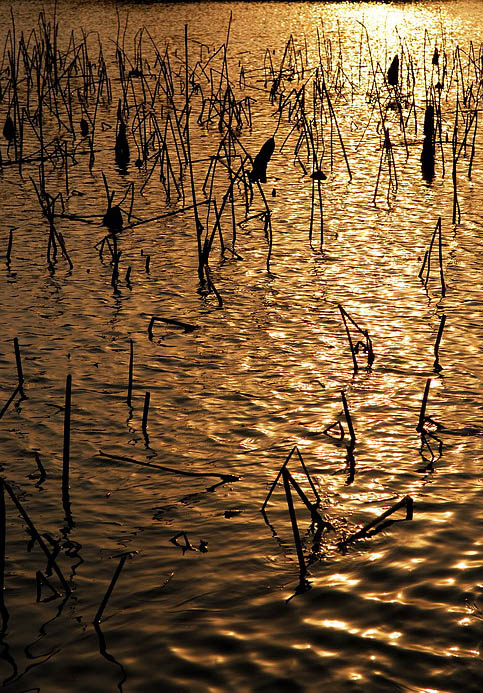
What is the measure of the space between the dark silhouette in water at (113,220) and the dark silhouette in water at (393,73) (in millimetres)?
4615

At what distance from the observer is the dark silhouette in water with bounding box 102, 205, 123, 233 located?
5535mm

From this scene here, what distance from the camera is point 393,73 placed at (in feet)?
30.6

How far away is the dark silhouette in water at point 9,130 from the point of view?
7.66m

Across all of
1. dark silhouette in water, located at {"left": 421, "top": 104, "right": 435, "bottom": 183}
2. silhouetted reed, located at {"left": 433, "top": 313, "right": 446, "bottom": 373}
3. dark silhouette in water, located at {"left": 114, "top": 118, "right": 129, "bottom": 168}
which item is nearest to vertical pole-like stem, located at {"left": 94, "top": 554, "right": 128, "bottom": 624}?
silhouetted reed, located at {"left": 433, "top": 313, "right": 446, "bottom": 373}

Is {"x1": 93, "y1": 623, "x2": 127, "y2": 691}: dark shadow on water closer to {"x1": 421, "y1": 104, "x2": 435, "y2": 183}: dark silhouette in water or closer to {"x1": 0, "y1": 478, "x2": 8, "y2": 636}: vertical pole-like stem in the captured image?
{"x1": 0, "y1": 478, "x2": 8, "y2": 636}: vertical pole-like stem

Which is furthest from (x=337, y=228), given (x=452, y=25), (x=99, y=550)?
(x=452, y=25)

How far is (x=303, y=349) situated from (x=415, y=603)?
1773 mm

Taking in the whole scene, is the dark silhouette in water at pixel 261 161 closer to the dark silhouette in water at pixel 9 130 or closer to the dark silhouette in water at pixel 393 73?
the dark silhouette in water at pixel 9 130

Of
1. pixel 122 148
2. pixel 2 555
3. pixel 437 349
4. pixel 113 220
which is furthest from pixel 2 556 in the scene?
pixel 122 148

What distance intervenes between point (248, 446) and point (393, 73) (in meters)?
7.04

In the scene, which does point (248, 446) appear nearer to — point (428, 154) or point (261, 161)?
point (261, 161)

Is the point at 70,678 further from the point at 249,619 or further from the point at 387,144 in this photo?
the point at 387,144

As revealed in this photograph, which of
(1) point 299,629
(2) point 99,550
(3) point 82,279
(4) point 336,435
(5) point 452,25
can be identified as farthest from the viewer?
(5) point 452,25

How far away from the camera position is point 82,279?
4.90 meters
